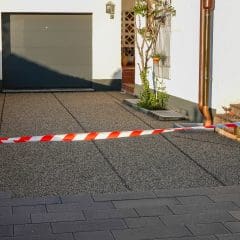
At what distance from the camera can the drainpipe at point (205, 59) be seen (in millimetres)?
10812

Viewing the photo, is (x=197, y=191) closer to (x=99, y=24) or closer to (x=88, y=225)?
(x=88, y=225)

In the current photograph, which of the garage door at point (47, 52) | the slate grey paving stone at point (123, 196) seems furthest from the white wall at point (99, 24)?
the slate grey paving stone at point (123, 196)

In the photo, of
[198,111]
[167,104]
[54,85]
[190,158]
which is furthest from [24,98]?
[190,158]

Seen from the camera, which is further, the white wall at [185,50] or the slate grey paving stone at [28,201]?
the white wall at [185,50]

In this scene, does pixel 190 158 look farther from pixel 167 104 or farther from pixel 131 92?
pixel 131 92

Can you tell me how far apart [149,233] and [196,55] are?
276 inches

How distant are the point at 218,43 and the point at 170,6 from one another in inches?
109

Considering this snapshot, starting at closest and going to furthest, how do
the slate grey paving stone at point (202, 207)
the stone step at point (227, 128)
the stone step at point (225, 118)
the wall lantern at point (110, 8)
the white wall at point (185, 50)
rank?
the slate grey paving stone at point (202, 207)
the stone step at point (227, 128)
the stone step at point (225, 118)
the white wall at point (185, 50)
the wall lantern at point (110, 8)

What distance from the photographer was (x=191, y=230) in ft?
17.5

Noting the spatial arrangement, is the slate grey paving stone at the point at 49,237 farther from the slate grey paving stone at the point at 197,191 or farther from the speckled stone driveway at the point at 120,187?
the slate grey paving stone at the point at 197,191

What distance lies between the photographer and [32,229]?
537cm

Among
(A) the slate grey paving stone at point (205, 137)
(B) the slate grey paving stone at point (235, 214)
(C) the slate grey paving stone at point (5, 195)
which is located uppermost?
(A) the slate grey paving stone at point (205, 137)

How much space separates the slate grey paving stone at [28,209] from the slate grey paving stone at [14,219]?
14 cm

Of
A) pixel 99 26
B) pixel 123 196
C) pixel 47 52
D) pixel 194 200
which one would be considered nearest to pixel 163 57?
pixel 99 26
